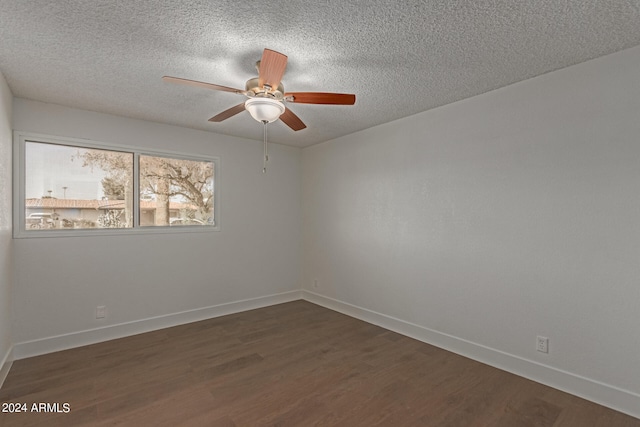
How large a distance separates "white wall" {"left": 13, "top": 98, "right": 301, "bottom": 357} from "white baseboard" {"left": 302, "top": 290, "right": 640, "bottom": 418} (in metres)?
1.79

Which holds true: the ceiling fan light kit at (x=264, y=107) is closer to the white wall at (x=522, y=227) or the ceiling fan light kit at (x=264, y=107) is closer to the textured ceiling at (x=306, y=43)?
the textured ceiling at (x=306, y=43)

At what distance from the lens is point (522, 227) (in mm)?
2643

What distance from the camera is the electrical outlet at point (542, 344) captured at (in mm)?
2492

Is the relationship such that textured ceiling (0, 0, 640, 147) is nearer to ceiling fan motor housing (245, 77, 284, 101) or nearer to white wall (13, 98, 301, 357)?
ceiling fan motor housing (245, 77, 284, 101)

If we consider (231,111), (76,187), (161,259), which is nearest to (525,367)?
(231,111)

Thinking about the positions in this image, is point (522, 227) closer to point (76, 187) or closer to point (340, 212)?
point (340, 212)

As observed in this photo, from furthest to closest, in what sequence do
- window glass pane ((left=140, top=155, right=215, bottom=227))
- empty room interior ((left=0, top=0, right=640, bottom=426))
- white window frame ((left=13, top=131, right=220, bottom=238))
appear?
window glass pane ((left=140, top=155, right=215, bottom=227)), white window frame ((left=13, top=131, right=220, bottom=238)), empty room interior ((left=0, top=0, right=640, bottom=426))

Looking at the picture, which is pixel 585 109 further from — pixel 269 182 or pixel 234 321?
pixel 234 321

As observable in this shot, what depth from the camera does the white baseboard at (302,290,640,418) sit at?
2152 mm

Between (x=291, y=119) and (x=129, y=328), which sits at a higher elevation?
(x=291, y=119)

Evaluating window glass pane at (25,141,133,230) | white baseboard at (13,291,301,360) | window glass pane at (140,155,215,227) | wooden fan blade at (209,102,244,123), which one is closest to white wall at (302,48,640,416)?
white baseboard at (13,291,301,360)

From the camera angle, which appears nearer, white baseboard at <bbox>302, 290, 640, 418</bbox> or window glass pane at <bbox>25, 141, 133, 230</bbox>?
white baseboard at <bbox>302, 290, 640, 418</bbox>

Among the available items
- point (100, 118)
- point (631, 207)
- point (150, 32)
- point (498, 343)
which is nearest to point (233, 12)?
point (150, 32)

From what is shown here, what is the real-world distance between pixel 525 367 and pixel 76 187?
460cm
